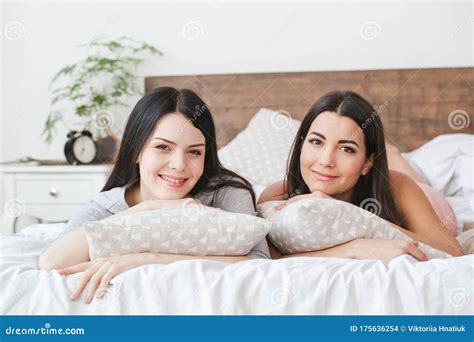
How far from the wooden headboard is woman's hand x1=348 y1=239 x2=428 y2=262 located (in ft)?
5.69

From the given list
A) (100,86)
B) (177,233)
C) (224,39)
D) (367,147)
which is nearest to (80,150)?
(100,86)

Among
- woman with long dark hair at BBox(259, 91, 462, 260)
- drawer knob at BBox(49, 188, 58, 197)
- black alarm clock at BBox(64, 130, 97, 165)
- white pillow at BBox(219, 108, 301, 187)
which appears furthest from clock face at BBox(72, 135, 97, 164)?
woman with long dark hair at BBox(259, 91, 462, 260)

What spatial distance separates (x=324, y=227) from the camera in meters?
1.30

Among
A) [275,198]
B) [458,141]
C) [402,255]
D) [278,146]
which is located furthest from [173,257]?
[458,141]

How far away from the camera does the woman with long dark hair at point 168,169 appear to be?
143cm

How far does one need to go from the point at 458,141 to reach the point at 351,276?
5.64 ft

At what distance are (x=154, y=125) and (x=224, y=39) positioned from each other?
5.82ft

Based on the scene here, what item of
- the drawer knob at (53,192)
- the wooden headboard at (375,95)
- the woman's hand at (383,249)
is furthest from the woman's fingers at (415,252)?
the drawer knob at (53,192)

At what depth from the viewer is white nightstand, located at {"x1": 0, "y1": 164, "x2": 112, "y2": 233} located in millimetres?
2961

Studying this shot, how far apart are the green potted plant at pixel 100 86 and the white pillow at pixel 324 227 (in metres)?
1.90

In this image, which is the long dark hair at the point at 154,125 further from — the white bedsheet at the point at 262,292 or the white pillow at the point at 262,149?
Result: the white pillow at the point at 262,149

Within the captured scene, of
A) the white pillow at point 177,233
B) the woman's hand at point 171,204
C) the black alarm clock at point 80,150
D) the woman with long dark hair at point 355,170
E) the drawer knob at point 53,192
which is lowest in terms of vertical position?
the drawer knob at point 53,192

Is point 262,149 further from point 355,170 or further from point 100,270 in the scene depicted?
point 100,270

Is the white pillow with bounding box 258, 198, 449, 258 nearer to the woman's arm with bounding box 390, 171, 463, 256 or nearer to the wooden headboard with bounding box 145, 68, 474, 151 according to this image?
the woman's arm with bounding box 390, 171, 463, 256
